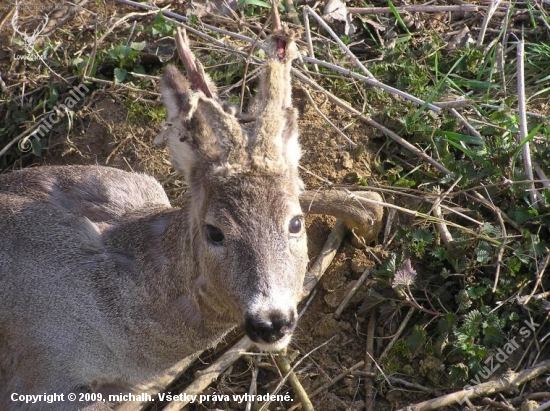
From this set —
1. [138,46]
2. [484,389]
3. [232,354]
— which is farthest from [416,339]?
→ [138,46]

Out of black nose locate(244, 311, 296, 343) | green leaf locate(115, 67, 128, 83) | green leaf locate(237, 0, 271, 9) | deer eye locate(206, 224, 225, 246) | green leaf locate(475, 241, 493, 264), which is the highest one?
deer eye locate(206, 224, 225, 246)

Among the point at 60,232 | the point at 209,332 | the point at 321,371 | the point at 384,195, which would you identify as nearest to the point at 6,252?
the point at 60,232

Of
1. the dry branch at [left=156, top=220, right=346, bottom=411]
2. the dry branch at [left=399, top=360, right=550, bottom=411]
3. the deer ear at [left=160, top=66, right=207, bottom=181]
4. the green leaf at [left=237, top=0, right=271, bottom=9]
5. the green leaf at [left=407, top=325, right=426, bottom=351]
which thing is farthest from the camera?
the green leaf at [left=237, top=0, right=271, bottom=9]

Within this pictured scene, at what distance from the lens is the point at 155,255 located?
495 cm

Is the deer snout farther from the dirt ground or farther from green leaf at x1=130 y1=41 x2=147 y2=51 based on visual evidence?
green leaf at x1=130 y1=41 x2=147 y2=51

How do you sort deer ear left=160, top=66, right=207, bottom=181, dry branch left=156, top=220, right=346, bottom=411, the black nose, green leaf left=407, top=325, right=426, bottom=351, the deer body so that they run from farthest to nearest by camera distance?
dry branch left=156, top=220, right=346, bottom=411, green leaf left=407, top=325, right=426, bottom=351, deer ear left=160, top=66, right=207, bottom=181, the deer body, the black nose

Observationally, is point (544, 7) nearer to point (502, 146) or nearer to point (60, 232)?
point (502, 146)

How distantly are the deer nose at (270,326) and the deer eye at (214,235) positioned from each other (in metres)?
0.47

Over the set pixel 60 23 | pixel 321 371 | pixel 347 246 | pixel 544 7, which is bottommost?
pixel 321 371

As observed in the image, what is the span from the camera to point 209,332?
486 cm

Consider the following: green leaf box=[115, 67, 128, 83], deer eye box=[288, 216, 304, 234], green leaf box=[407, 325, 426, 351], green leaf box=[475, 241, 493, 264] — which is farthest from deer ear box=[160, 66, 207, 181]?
green leaf box=[115, 67, 128, 83]

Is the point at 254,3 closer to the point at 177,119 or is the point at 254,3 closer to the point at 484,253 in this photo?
the point at 177,119

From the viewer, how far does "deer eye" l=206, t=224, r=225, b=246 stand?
4.27m

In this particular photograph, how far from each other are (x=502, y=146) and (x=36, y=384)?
3348 millimetres
